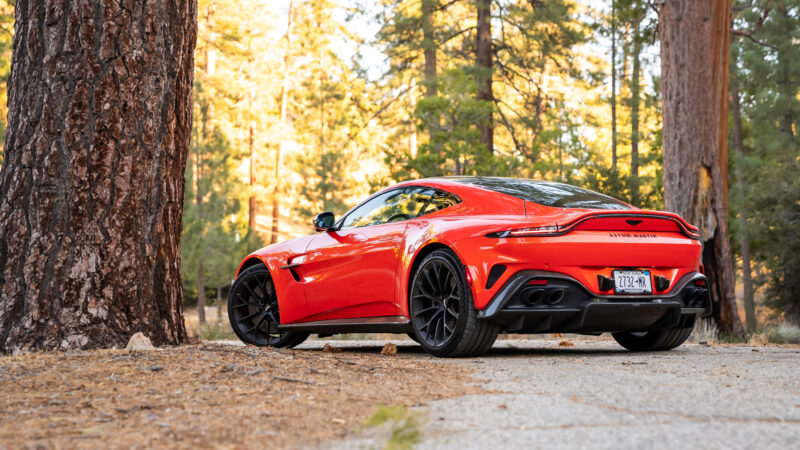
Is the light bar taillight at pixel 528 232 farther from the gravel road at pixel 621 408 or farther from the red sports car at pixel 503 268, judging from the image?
the gravel road at pixel 621 408

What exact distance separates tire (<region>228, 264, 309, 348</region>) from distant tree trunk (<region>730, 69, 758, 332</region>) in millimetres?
19825

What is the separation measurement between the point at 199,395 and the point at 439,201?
3174mm

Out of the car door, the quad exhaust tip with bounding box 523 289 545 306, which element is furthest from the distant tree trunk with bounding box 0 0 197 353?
the quad exhaust tip with bounding box 523 289 545 306

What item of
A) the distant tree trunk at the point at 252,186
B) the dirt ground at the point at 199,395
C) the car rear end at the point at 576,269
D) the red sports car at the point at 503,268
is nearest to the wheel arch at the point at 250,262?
the red sports car at the point at 503,268

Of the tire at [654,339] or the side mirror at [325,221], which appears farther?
the side mirror at [325,221]

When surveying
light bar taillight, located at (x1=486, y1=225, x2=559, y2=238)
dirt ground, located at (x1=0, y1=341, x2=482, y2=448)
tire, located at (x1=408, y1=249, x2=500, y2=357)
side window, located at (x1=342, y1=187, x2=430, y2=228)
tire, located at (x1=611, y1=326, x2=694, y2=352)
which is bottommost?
tire, located at (x1=611, y1=326, x2=694, y2=352)

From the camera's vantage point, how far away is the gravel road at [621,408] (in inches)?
127

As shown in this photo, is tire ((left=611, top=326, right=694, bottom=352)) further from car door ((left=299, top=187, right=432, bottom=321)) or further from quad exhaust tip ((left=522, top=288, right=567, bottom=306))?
car door ((left=299, top=187, right=432, bottom=321))

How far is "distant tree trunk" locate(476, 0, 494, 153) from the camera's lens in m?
23.9

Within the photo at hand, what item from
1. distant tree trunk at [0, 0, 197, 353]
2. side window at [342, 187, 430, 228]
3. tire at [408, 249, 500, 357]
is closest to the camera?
distant tree trunk at [0, 0, 197, 353]

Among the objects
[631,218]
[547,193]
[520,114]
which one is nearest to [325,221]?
[547,193]

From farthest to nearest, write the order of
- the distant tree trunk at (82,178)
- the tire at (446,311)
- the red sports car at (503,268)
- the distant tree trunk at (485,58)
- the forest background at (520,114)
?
the distant tree trunk at (485,58) < the forest background at (520,114) < the tire at (446,311) < the red sports car at (503,268) < the distant tree trunk at (82,178)

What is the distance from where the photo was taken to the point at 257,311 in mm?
8406

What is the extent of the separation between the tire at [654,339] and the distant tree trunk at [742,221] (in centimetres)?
1883
